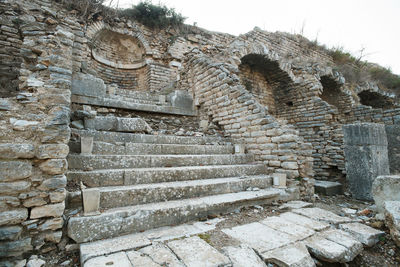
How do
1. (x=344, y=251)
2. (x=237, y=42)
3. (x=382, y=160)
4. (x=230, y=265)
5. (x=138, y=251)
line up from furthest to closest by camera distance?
(x=237, y=42)
(x=382, y=160)
(x=344, y=251)
(x=138, y=251)
(x=230, y=265)

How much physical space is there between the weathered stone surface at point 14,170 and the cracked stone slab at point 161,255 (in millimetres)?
1164

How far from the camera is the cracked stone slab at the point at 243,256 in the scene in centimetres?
146

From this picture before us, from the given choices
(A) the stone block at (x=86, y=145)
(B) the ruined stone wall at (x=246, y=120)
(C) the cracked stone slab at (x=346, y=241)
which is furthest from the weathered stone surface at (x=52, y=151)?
(B) the ruined stone wall at (x=246, y=120)

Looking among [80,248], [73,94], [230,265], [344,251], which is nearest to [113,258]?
[80,248]

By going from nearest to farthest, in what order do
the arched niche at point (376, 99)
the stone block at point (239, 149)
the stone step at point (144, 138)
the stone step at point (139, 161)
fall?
the stone step at point (139, 161), the stone step at point (144, 138), the stone block at point (239, 149), the arched niche at point (376, 99)

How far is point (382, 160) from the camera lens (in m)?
3.73

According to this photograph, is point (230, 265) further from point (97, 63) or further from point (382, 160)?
point (97, 63)

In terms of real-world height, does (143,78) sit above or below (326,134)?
above

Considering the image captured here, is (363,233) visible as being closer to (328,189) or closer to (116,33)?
(328,189)

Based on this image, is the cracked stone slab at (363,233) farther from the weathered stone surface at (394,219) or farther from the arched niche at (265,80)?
the arched niche at (265,80)

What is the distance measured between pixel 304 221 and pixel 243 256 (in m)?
1.17

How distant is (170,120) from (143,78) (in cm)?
441

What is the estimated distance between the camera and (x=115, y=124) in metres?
3.43

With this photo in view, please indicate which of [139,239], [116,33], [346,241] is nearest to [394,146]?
[346,241]
